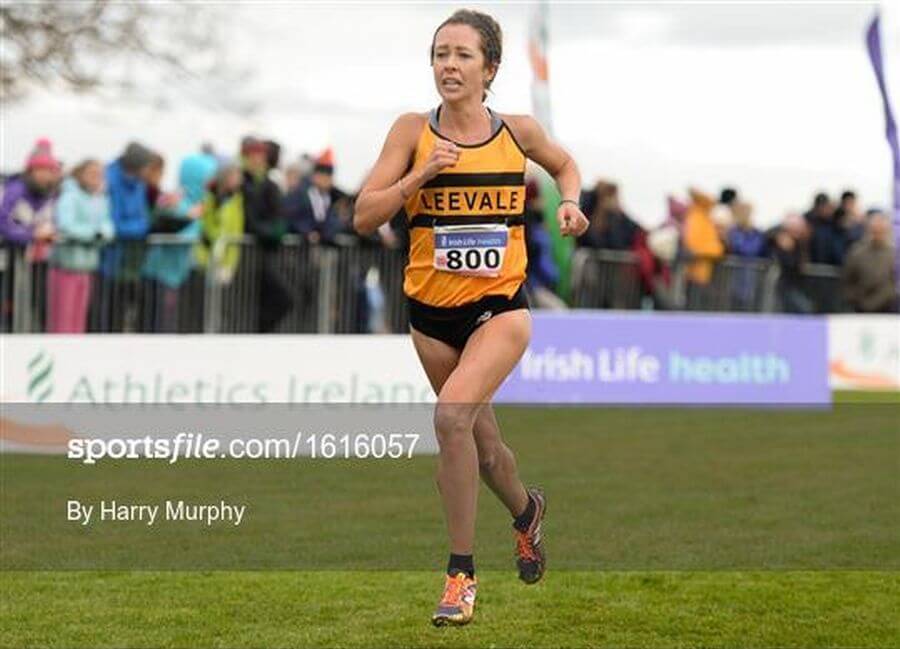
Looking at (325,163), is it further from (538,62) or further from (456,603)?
(456,603)

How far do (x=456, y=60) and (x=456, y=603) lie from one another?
6.69 feet

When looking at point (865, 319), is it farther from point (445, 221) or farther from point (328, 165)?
point (445, 221)

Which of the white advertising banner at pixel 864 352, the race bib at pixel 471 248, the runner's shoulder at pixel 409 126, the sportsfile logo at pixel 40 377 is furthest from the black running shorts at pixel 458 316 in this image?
the white advertising banner at pixel 864 352

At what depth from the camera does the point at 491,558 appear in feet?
34.3

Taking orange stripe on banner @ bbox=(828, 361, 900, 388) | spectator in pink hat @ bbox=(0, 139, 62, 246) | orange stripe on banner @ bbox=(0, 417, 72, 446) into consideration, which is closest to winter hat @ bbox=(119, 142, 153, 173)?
spectator in pink hat @ bbox=(0, 139, 62, 246)

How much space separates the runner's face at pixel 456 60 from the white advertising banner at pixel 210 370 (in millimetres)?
8924

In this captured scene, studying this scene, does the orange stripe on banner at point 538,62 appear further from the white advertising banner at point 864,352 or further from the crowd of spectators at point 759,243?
the white advertising banner at point 864,352

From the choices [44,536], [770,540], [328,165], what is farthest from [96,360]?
[770,540]

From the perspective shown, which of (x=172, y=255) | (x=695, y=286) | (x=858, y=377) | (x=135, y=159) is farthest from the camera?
(x=858, y=377)

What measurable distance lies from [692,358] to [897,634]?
40.5 feet

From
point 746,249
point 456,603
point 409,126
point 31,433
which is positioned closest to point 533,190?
point 746,249

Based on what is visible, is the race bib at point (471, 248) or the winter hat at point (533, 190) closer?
the race bib at point (471, 248)

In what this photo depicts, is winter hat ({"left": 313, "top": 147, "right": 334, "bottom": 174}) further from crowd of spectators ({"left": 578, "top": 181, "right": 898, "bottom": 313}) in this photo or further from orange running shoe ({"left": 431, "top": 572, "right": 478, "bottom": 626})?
orange running shoe ({"left": 431, "top": 572, "right": 478, "bottom": 626})

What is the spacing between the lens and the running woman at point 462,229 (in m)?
7.48
